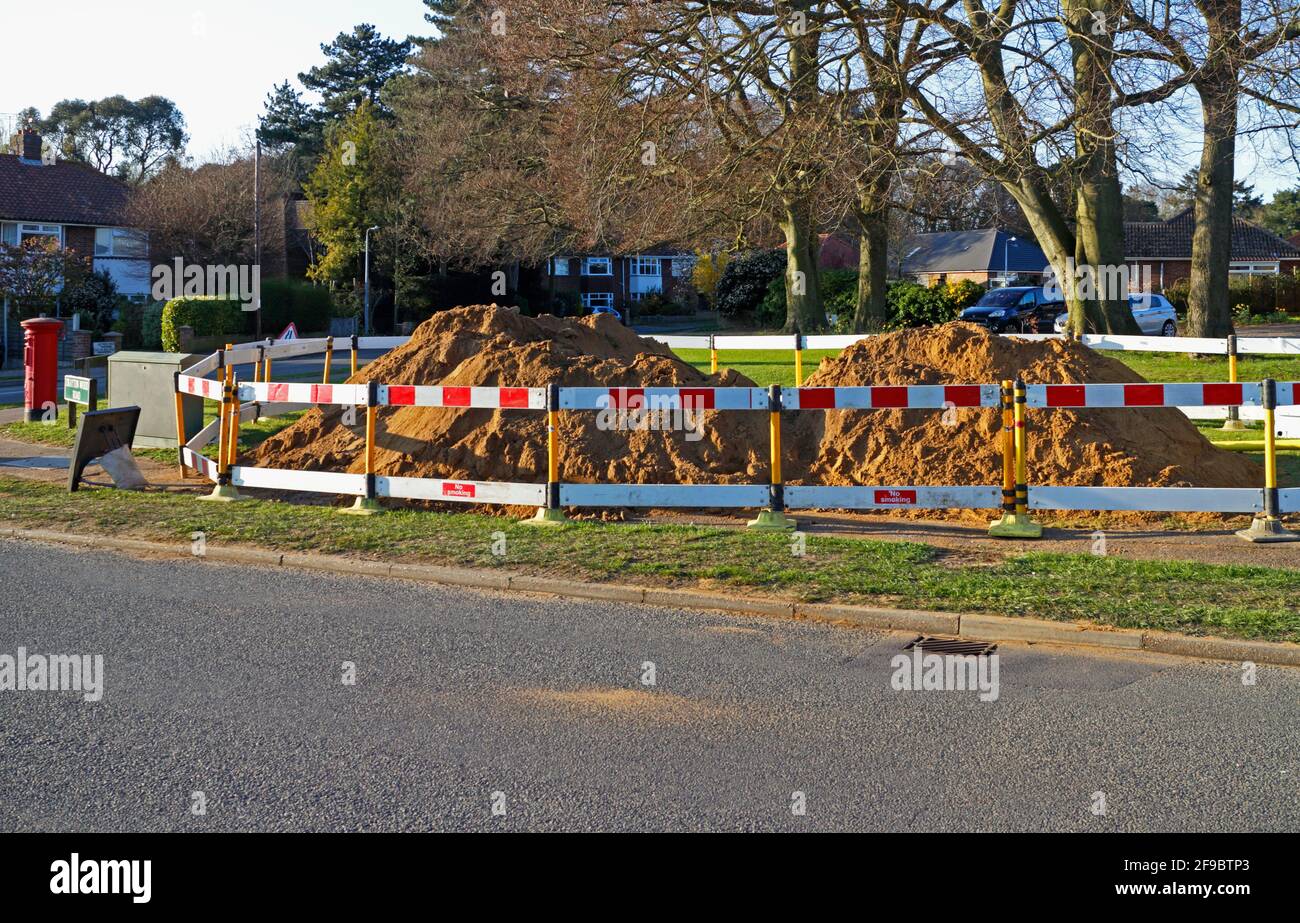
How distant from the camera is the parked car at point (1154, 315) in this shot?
3919 cm

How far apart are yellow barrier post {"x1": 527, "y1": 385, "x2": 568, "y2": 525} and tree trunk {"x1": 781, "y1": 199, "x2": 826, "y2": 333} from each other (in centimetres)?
2412

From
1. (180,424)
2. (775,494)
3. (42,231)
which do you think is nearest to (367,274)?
(42,231)

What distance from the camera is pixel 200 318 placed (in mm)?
42469

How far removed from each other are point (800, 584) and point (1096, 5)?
18.2m

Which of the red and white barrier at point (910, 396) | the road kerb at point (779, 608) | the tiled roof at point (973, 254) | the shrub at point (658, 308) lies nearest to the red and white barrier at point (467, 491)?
the road kerb at point (779, 608)

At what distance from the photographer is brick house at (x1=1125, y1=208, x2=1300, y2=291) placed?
71438 mm

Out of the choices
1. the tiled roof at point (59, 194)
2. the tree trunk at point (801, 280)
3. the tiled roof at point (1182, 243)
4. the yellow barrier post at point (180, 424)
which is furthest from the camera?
the tiled roof at point (1182, 243)

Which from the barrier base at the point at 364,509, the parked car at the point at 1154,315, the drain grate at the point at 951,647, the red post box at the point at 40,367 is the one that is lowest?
the drain grate at the point at 951,647

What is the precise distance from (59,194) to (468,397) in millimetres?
49253

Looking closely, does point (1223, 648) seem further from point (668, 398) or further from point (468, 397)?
point (468, 397)

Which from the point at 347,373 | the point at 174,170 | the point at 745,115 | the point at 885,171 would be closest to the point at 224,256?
the point at 174,170

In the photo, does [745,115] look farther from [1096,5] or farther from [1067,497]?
[1067,497]

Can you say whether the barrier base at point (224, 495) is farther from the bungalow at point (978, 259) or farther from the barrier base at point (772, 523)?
the bungalow at point (978, 259)

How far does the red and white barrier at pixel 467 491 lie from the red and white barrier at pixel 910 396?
7.71 ft
